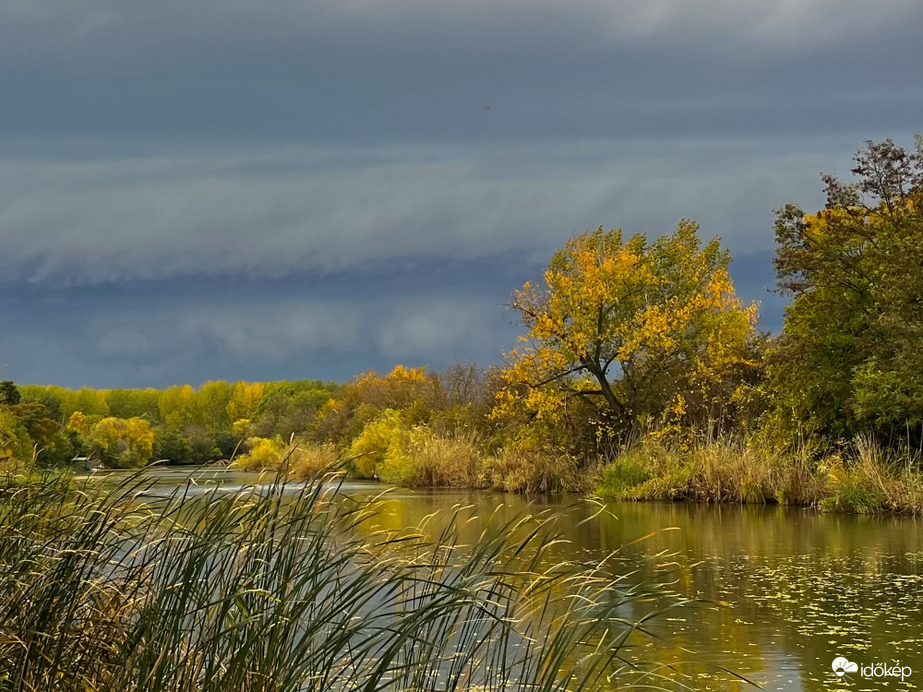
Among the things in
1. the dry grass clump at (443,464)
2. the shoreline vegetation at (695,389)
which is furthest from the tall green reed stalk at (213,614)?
the dry grass clump at (443,464)

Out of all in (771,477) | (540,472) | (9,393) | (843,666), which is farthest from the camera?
(9,393)

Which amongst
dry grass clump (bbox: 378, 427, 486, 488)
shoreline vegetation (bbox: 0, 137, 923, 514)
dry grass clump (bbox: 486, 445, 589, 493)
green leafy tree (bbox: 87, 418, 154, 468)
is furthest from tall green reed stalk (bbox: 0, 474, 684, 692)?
green leafy tree (bbox: 87, 418, 154, 468)

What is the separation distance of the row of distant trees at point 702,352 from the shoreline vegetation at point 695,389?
0.13 feet

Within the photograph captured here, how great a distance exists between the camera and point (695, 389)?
25.5 meters

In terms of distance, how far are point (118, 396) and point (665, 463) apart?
76868 mm

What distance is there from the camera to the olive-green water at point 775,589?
22.2 ft

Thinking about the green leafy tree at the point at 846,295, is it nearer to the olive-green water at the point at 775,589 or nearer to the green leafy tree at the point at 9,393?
the olive-green water at the point at 775,589

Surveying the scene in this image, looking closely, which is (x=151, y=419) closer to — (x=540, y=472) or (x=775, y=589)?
(x=540, y=472)

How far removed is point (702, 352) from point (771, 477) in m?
7.03

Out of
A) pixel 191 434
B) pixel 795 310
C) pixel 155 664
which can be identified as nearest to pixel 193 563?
pixel 155 664

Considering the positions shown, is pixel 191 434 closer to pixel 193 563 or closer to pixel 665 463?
pixel 665 463

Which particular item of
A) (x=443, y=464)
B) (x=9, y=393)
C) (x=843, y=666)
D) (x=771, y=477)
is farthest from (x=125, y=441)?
(x=843, y=666)

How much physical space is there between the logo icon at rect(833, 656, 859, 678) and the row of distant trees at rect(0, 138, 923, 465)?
7.48 m

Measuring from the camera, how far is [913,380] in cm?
1770
